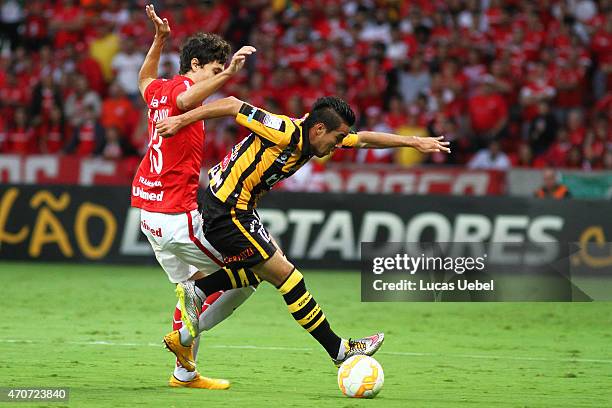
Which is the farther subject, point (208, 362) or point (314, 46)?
point (314, 46)

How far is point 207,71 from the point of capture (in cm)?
801

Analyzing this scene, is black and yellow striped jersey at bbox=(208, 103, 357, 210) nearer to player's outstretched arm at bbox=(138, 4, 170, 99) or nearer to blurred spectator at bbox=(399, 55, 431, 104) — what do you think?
player's outstretched arm at bbox=(138, 4, 170, 99)

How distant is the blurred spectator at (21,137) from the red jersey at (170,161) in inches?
474

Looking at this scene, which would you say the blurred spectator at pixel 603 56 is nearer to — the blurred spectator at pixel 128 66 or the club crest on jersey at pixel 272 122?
the blurred spectator at pixel 128 66

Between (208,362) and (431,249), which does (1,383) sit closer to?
(208,362)

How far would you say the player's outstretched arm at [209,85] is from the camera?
24.6ft

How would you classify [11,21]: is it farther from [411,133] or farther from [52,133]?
[411,133]

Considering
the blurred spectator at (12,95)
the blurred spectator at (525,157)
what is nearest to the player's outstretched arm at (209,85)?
the blurred spectator at (525,157)

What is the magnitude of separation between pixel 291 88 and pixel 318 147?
39.6 feet

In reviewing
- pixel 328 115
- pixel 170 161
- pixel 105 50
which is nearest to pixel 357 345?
pixel 328 115

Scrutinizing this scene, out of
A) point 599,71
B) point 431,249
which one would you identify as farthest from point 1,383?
point 599,71

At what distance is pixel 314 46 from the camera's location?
20469 mm

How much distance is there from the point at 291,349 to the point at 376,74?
10.4 meters

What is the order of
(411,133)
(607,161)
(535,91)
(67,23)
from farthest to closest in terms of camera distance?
(67,23) < (535,91) < (411,133) < (607,161)
